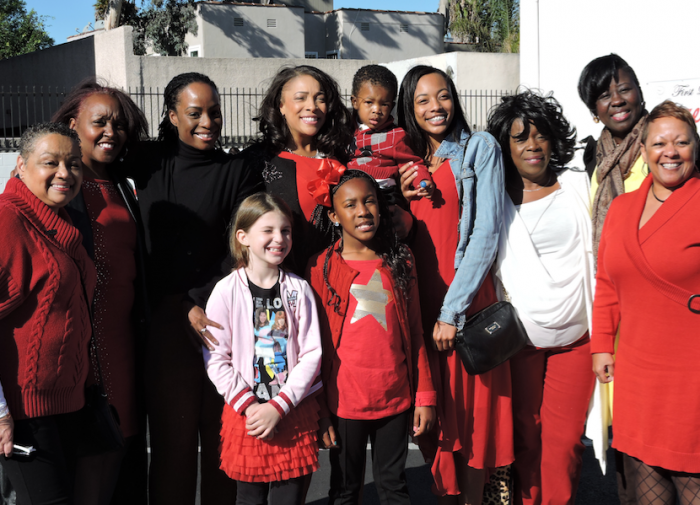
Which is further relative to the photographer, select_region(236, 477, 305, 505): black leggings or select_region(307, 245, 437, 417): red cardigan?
select_region(307, 245, 437, 417): red cardigan

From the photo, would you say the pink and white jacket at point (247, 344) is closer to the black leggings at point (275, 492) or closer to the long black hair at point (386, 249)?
the long black hair at point (386, 249)

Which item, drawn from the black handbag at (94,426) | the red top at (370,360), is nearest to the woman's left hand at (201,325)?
the black handbag at (94,426)

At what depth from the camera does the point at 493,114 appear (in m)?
3.39

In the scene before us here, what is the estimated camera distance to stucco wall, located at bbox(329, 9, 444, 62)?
82.4ft

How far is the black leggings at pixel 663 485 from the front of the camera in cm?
260

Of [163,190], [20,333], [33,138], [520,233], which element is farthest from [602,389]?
[33,138]

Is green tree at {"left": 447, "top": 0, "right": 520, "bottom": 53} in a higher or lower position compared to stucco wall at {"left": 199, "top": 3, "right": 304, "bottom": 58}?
higher

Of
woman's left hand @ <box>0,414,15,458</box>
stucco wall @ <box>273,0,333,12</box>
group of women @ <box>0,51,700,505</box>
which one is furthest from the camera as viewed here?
stucco wall @ <box>273,0,333,12</box>

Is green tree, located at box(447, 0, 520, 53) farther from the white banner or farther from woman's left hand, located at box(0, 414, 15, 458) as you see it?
woman's left hand, located at box(0, 414, 15, 458)

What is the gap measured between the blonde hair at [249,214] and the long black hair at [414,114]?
0.85 meters

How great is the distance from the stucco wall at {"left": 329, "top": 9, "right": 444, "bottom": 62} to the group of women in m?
23.0

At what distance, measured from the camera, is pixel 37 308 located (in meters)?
2.31

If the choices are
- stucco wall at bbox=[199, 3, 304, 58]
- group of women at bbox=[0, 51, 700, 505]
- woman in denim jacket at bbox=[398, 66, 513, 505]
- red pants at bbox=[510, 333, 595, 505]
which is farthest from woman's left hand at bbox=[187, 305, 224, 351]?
stucco wall at bbox=[199, 3, 304, 58]

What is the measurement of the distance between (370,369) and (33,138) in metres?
1.71
